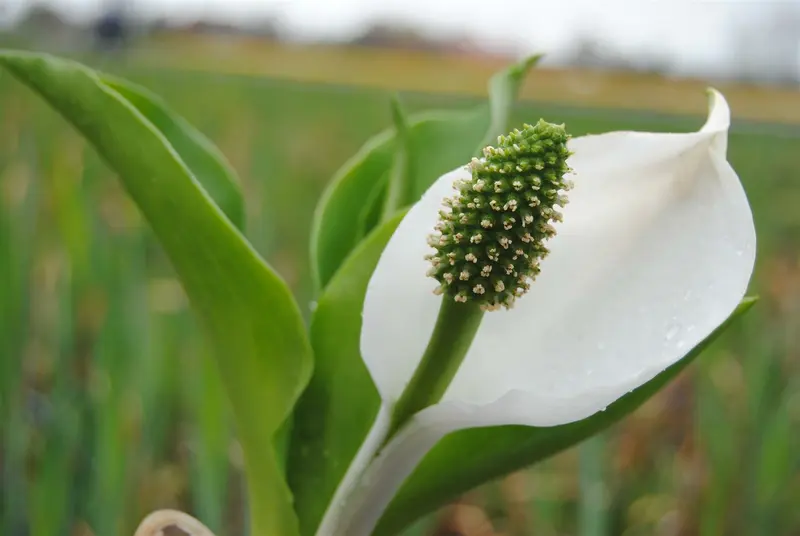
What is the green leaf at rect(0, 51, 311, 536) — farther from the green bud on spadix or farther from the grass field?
the grass field

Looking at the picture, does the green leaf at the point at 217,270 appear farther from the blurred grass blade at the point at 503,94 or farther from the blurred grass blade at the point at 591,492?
the blurred grass blade at the point at 591,492

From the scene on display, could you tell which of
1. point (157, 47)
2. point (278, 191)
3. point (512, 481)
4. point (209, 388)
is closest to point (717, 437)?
point (512, 481)

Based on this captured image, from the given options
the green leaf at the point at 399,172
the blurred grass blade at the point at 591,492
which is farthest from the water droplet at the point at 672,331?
the blurred grass blade at the point at 591,492

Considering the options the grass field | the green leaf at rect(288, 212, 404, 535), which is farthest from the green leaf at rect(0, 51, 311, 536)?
the grass field

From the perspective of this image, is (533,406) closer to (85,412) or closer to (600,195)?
(600,195)

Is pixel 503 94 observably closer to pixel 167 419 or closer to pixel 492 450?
pixel 492 450

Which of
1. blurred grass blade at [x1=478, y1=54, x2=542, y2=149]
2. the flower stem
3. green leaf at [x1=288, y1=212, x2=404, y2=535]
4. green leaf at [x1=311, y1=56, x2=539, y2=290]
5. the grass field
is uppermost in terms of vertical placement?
blurred grass blade at [x1=478, y1=54, x2=542, y2=149]
